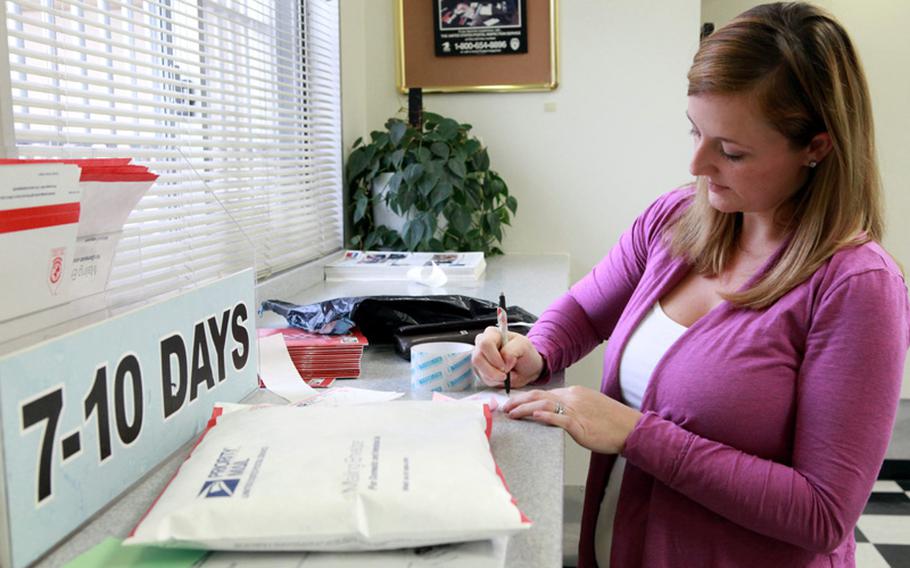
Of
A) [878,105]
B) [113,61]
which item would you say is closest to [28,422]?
[113,61]

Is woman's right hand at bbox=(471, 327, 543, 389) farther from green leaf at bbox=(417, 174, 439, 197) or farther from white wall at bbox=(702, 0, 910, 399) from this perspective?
white wall at bbox=(702, 0, 910, 399)

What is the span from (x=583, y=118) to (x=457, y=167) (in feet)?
1.74

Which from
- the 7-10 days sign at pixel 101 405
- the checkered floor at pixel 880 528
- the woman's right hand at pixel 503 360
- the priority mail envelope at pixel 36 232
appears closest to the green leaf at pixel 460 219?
the checkered floor at pixel 880 528

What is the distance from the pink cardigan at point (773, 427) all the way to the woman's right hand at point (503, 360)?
208mm

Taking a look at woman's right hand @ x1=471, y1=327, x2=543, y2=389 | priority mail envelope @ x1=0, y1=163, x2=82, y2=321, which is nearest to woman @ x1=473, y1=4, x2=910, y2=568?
woman's right hand @ x1=471, y1=327, x2=543, y2=389

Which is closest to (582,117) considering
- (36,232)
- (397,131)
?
(397,131)

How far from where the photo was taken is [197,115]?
1824mm

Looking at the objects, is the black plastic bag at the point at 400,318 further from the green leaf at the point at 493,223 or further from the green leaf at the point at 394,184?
the green leaf at the point at 493,223

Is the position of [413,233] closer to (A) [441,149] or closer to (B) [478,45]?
(A) [441,149]

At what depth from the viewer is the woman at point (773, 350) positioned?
102cm

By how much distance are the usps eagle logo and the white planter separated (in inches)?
77.0

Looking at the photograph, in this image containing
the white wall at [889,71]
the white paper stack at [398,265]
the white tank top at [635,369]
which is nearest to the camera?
the white tank top at [635,369]

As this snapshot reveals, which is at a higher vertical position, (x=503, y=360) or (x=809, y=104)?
(x=809, y=104)

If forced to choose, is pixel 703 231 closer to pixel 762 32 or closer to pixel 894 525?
pixel 762 32
